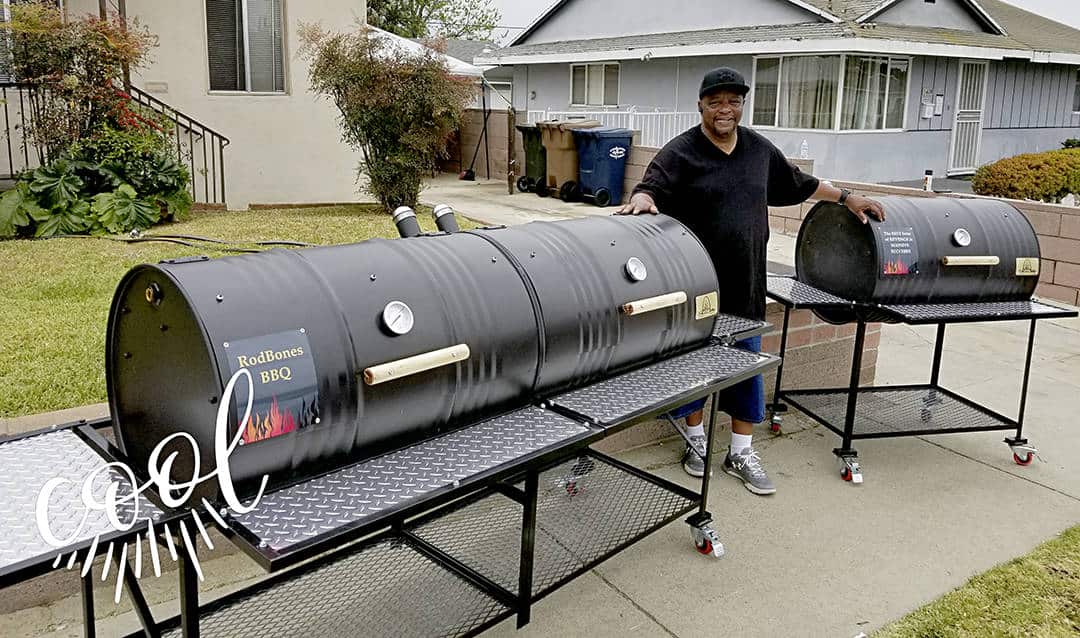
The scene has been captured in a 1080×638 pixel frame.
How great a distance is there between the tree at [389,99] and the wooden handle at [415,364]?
8.79 m

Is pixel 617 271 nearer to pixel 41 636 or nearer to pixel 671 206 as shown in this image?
pixel 671 206

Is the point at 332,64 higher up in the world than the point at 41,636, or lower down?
higher up

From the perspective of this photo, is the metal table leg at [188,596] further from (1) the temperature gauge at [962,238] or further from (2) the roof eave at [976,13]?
(2) the roof eave at [976,13]

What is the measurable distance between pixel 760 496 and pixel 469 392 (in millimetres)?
2153

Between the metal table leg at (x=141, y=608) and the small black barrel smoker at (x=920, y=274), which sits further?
the small black barrel smoker at (x=920, y=274)

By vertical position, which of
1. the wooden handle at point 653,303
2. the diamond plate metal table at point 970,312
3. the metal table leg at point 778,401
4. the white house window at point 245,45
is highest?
the white house window at point 245,45

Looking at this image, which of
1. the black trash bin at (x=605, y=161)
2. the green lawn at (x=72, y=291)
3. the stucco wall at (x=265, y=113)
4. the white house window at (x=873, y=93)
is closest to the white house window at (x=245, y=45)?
the stucco wall at (x=265, y=113)

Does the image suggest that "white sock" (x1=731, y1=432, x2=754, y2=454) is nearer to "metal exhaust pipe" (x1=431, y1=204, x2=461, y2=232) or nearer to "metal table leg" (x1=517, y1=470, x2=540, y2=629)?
"metal table leg" (x1=517, y1=470, x2=540, y2=629)

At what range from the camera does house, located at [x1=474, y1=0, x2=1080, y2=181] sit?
688 inches

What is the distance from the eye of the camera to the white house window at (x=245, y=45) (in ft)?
37.1

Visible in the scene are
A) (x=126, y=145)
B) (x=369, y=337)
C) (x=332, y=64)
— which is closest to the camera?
(x=369, y=337)

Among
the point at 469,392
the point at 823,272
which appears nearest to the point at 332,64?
the point at 823,272

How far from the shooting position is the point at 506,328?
2605 millimetres

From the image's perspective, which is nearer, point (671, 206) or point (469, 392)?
point (469, 392)
